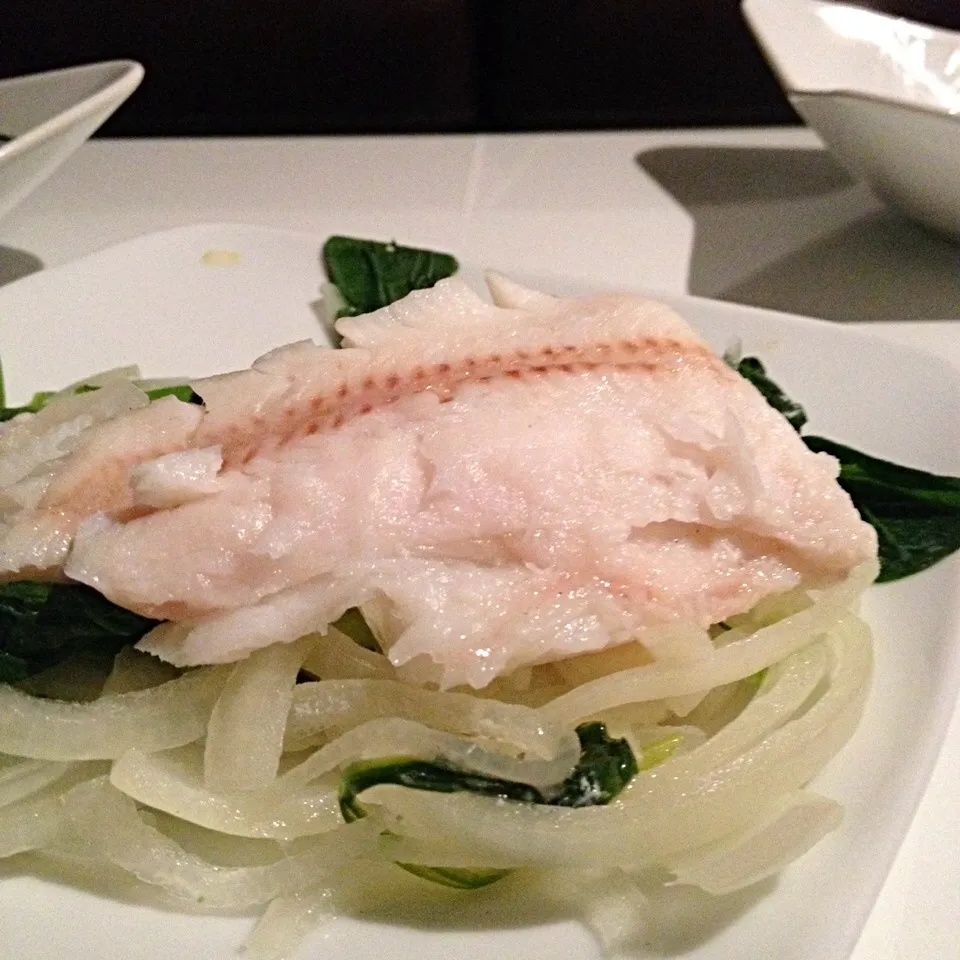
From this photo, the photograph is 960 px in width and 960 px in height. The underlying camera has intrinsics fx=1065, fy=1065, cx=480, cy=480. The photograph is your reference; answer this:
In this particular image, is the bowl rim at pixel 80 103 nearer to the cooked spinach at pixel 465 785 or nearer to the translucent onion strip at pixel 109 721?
the translucent onion strip at pixel 109 721

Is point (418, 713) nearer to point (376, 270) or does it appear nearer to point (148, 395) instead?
point (148, 395)

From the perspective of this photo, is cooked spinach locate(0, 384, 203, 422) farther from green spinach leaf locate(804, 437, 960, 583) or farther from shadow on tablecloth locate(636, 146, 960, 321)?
shadow on tablecloth locate(636, 146, 960, 321)

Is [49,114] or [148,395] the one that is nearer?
[148,395]

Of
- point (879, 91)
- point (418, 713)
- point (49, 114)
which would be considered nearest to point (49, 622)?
point (418, 713)

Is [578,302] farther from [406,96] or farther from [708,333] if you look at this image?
[406,96]

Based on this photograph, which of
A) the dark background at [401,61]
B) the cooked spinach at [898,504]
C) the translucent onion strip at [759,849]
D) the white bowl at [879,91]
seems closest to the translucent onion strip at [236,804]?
the translucent onion strip at [759,849]

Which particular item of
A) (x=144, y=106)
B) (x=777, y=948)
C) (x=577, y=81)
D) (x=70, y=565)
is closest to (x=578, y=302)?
(x=70, y=565)
